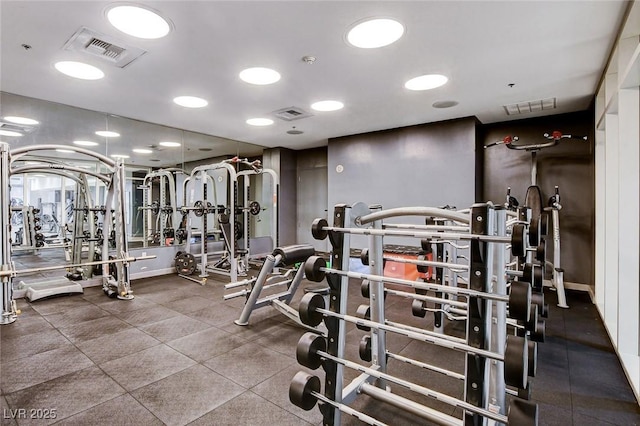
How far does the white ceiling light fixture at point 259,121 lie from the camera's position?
5.27m

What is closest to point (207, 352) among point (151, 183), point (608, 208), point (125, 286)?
point (125, 286)

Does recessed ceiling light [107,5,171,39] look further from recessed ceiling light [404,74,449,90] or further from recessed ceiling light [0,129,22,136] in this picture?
recessed ceiling light [0,129,22,136]

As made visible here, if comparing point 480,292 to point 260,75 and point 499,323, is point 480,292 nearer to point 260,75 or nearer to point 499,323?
point 499,323

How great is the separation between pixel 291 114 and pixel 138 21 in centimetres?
266

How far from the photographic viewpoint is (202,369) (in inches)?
92.9

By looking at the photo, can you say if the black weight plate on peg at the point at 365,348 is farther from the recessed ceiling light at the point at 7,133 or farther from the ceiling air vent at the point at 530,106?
the recessed ceiling light at the point at 7,133

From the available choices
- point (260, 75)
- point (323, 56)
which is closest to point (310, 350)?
point (323, 56)

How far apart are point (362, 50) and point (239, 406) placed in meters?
2.96

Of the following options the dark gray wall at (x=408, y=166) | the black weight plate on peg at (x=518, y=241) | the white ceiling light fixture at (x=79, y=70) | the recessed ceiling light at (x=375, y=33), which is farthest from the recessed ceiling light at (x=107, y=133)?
the black weight plate on peg at (x=518, y=241)

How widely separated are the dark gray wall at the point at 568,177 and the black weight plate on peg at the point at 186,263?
5364 millimetres

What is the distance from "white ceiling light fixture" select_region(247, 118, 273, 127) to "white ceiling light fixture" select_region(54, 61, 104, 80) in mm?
2216

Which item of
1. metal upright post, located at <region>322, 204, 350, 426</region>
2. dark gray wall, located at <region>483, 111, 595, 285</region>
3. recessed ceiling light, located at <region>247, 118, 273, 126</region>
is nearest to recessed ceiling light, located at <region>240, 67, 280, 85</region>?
recessed ceiling light, located at <region>247, 118, 273, 126</region>

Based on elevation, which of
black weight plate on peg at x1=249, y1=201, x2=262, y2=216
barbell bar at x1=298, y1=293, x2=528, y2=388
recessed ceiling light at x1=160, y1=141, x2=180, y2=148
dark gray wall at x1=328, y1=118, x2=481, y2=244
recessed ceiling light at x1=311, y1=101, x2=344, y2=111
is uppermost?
recessed ceiling light at x1=311, y1=101, x2=344, y2=111

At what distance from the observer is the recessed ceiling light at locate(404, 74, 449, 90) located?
11.6 ft
